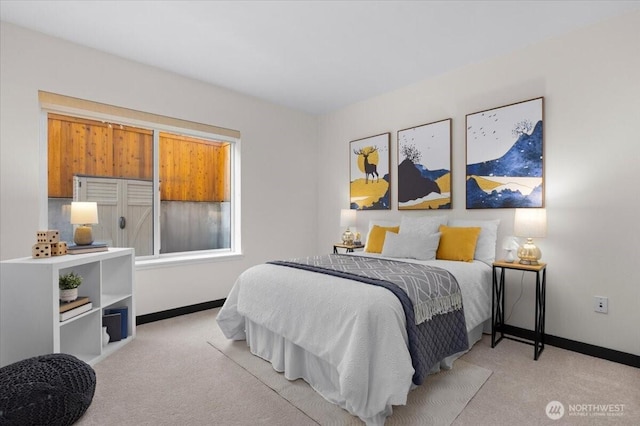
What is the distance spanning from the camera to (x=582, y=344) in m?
2.54

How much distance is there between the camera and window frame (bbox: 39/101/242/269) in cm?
276

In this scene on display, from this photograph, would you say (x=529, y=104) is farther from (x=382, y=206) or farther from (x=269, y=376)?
(x=269, y=376)

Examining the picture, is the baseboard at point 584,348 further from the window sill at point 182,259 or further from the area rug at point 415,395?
the window sill at point 182,259

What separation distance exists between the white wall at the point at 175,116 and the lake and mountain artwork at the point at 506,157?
238 cm

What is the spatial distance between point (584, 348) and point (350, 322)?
2170mm

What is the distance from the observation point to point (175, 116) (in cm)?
347

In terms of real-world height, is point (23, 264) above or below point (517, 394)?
above

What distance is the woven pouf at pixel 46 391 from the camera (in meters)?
1.50

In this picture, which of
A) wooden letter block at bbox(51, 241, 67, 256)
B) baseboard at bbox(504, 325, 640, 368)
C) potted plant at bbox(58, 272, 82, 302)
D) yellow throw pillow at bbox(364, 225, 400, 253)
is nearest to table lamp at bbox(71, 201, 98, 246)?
wooden letter block at bbox(51, 241, 67, 256)

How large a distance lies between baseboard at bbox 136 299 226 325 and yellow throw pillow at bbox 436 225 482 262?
2.62m

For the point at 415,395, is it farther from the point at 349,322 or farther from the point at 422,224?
the point at 422,224

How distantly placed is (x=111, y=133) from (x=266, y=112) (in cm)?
186

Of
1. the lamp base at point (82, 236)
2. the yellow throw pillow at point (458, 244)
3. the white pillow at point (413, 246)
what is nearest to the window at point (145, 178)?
the lamp base at point (82, 236)

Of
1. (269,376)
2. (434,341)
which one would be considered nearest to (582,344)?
(434,341)
